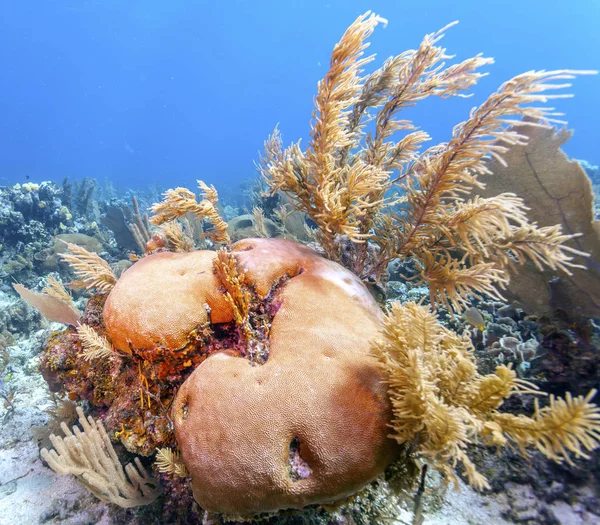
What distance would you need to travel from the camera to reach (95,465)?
2.31 meters

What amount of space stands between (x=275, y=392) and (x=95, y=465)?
63.2 inches

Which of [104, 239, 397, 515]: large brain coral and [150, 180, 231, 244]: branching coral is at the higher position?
[150, 180, 231, 244]: branching coral

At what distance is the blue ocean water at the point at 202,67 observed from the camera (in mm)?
89375

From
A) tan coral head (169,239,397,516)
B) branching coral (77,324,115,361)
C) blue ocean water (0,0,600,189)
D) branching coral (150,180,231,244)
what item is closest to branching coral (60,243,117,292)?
branching coral (77,324,115,361)

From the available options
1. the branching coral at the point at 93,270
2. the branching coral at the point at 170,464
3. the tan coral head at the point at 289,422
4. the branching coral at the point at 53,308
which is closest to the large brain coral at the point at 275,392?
the tan coral head at the point at 289,422

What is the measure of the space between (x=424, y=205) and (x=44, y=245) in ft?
38.5

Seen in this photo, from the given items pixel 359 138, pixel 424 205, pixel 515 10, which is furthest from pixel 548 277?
pixel 515 10

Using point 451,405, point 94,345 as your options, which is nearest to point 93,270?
point 94,345

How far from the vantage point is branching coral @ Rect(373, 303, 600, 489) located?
1.49 metres

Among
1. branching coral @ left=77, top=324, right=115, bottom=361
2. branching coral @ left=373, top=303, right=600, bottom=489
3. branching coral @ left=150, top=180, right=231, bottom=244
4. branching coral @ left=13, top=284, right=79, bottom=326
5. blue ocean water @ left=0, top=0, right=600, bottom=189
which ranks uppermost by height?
blue ocean water @ left=0, top=0, right=600, bottom=189

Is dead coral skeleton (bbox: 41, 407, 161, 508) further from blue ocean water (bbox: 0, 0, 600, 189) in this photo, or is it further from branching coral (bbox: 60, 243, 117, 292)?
blue ocean water (bbox: 0, 0, 600, 189)

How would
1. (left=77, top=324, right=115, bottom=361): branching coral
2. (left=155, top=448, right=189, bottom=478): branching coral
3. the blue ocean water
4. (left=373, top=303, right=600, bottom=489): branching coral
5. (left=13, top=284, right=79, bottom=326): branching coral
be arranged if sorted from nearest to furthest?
(left=373, top=303, right=600, bottom=489): branching coral → (left=155, top=448, right=189, bottom=478): branching coral → (left=77, top=324, right=115, bottom=361): branching coral → (left=13, top=284, right=79, bottom=326): branching coral → the blue ocean water

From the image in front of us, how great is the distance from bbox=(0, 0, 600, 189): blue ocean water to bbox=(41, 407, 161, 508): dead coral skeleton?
3236 inches

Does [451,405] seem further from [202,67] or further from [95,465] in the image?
[202,67]
